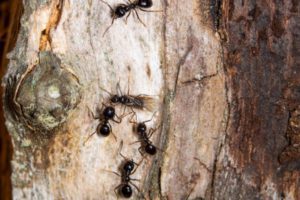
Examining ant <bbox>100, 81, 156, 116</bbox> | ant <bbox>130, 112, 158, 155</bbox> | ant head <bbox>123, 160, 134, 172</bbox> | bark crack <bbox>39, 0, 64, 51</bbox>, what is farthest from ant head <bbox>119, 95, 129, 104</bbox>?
bark crack <bbox>39, 0, 64, 51</bbox>

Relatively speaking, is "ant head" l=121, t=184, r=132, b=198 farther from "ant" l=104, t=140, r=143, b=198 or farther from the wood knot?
the wood knot

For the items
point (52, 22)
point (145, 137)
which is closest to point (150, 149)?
point (145, 137)

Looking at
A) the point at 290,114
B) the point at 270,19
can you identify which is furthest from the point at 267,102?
the point at 270,19

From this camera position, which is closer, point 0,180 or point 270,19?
point 270,19

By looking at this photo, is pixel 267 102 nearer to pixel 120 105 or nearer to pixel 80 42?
pixel 120 105

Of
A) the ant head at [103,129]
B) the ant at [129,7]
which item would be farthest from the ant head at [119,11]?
the ant head at [103,129]

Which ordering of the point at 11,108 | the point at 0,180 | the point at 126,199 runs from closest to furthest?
1. the point at 11,108
2. the point at 126,199
3. the point at 0,180

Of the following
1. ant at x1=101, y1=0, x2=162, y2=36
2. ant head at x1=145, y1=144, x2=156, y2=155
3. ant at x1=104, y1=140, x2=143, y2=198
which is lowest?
ant at x1=104, y1=140, x2=143, y2=198

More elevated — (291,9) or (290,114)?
(291,9)
